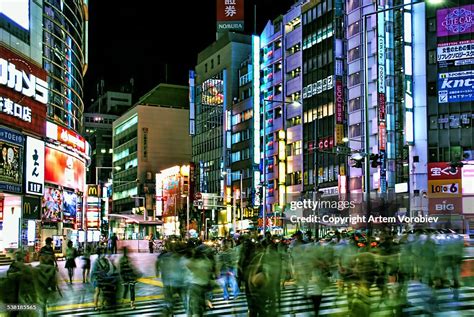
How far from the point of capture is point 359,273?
12.3 metres

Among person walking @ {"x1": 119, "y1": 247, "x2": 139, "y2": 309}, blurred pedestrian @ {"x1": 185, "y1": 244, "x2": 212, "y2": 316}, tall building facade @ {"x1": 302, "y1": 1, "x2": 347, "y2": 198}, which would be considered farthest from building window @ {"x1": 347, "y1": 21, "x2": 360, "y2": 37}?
blurred pedestrian @ {"x1": 185, "y1": 244, "x2": 212, "y2": 316}

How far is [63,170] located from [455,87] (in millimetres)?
36425

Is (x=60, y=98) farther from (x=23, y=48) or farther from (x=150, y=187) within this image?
(x=150, y=187)

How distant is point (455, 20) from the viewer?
204ft

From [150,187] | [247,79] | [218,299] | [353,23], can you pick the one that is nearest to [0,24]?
[218,299]

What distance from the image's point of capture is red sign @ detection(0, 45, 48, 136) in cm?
4197

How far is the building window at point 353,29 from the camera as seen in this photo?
6775 centimetres

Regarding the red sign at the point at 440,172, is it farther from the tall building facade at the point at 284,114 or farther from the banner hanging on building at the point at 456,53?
the tall building facade at the point at 284,114

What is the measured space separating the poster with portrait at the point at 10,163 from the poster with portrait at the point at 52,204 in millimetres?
6317

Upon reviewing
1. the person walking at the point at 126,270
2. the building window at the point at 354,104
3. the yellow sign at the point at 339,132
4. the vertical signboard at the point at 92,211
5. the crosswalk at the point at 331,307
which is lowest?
the crosswalk at the point at 331,307

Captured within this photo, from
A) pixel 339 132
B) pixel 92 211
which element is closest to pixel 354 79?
pixel 339 132

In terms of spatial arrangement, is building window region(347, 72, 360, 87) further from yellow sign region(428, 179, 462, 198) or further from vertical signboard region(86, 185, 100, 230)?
vertical signboard region(86, 185, 100, 230)

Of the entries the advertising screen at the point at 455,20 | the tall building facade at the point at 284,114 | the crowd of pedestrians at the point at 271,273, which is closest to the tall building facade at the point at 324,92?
the tall building facade at the point at 284,114

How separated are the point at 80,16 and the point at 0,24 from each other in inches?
913
